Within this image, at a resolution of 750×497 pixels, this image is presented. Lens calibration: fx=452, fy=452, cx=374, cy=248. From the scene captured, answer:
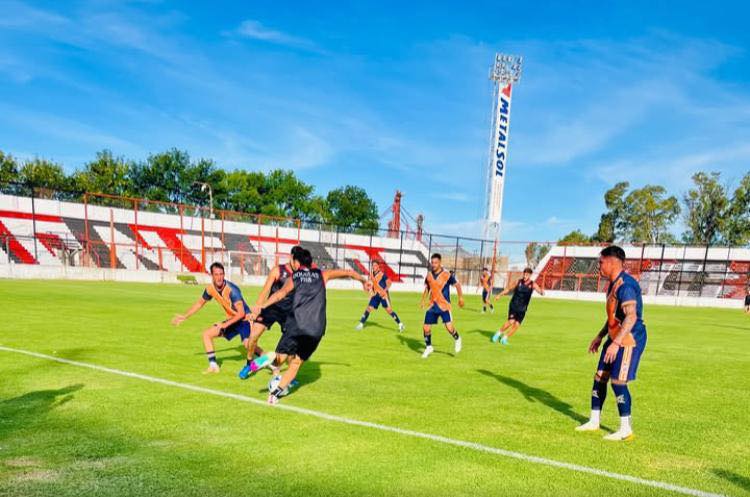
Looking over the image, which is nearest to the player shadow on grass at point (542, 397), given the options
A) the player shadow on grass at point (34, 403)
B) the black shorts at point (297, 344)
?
the black shorts at point (297, 344)

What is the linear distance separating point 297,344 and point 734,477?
4.88m

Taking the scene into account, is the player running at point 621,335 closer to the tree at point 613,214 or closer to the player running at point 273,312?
the player running at point 273,312

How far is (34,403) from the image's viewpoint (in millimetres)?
5648

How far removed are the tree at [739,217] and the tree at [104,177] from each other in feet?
254

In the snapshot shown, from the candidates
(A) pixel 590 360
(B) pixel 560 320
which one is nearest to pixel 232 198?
(B) pixel 560 320

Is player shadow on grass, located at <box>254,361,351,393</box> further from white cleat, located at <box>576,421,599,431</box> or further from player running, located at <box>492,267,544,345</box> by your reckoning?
player running, located at <box>492,267,544,345</box>

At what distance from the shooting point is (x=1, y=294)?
18.5 meters

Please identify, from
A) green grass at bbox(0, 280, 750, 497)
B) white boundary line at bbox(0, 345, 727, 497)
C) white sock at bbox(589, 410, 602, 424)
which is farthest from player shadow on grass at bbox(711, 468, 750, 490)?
white sock at bbox(589, 410, 602, 424)

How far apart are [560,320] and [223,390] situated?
55.7ft

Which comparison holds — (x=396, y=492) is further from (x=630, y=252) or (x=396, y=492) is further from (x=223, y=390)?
(x=630, y=252)

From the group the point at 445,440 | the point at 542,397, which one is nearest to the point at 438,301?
the point at 542,397

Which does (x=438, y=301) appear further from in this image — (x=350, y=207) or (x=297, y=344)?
(x=350, y=207)

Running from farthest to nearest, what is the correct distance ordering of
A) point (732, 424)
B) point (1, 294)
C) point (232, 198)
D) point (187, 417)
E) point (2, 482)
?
1. point (232, 198)
2. point (1, 294)
3. point (732, 424)
4. point (187, 417)
5. point (2, 482)

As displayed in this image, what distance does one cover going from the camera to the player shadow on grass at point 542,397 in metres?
6.06
